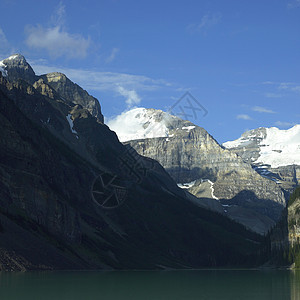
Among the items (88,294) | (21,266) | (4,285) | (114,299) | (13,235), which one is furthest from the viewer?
(13,235)

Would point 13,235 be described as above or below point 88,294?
above

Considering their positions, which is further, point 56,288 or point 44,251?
point 44,251

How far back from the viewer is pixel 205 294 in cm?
11581

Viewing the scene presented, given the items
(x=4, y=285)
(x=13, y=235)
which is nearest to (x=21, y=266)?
(x=13, y=235)

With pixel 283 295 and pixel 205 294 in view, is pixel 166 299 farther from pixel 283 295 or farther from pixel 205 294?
pixel 283 295

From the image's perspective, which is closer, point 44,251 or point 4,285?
point 4,285

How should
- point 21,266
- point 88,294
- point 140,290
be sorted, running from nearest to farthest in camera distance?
point 88,294
point 140,290
point 21,266

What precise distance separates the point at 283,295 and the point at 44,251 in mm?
101059

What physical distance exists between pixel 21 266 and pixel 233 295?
81.5m

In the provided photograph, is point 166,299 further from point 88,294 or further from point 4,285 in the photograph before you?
point 4,285

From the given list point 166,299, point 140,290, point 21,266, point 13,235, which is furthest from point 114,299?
point 13,235

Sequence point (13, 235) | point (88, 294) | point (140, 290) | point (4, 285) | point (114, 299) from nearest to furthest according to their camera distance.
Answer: point (114, 299)
point (88, 294)
point (4, 285)
point (140, 290)
point (13, 235)

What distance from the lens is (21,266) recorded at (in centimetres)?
17262

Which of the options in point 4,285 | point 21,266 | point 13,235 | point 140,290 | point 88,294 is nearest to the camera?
point 88,294
